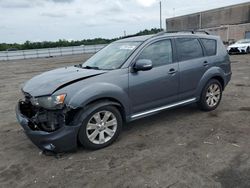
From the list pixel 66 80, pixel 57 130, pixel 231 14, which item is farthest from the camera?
pixel 231 14

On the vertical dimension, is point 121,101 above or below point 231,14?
below

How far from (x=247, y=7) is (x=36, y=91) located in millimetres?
43982

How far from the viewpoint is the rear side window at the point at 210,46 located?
5543mm

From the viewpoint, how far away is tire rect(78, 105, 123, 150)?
3.80 m

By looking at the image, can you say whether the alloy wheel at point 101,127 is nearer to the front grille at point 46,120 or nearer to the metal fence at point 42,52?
the front grille at point 46,120

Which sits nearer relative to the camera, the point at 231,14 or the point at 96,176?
the point at 96,176

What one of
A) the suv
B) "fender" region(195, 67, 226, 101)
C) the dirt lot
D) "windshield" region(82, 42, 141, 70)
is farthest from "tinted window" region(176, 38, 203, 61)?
the dirt lot

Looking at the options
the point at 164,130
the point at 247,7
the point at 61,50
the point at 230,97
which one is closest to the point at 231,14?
the point at 247,7

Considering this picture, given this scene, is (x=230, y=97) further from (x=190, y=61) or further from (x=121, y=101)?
(x=121, y=101)

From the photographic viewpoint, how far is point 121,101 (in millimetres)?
4133

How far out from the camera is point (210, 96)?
5.64 metres

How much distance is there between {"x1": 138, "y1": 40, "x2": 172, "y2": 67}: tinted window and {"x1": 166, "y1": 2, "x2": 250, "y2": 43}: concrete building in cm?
3224

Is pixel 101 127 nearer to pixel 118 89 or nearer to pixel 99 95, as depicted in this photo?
pixel 99 95

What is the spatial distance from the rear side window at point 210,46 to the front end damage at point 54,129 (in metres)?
Answer: 3.34
